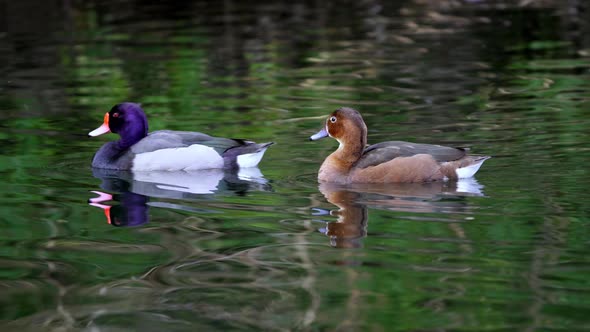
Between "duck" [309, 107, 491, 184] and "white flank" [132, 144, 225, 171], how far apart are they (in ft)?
4.85

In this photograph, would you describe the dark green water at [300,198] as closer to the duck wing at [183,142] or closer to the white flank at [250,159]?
the white flank at [250,159]

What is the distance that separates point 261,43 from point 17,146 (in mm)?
9473

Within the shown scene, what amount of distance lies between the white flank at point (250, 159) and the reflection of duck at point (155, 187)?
63 mm

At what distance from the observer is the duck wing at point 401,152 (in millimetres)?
10406

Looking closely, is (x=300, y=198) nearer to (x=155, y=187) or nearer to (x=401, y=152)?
(x=401, y=152)

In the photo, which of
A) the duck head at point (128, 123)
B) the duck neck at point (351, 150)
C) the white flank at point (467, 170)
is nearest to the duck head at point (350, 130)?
the duck neck at point (351, 150)

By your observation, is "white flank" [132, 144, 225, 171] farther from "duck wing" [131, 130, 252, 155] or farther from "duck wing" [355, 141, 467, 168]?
"duck wing" [355, 141, 467, 168]

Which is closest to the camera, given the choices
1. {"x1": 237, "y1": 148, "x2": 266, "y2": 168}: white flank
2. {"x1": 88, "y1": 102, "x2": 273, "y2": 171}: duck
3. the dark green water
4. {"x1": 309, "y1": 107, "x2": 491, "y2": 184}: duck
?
the dark green water

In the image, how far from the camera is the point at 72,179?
1116 cm

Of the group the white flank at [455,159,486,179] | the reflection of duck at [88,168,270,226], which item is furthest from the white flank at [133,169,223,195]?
the white flank at [455,159,486,179]

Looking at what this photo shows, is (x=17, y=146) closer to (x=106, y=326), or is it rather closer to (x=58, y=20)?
(x=106, y=326)

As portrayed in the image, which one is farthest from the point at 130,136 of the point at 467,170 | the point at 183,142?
the point at 467,170

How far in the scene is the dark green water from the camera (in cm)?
668

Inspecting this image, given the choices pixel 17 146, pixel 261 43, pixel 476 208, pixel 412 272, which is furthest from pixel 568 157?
pixel 261 43
